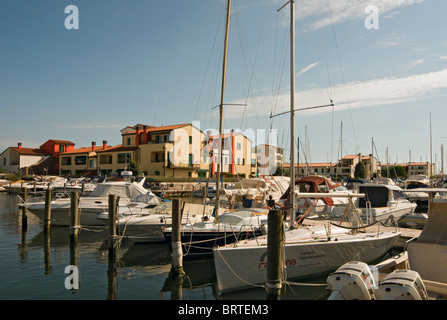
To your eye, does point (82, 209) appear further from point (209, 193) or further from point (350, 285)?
point (209, 193)

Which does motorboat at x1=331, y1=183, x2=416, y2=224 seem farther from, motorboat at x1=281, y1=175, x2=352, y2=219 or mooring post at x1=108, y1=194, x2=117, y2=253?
mooring post at x1=108, y1=194, x2=117, y2=253

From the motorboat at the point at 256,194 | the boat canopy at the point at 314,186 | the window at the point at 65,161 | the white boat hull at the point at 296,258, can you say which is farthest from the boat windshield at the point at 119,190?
the window at the point at 65,161

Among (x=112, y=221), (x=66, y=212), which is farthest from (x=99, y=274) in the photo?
(x=66, y=212)

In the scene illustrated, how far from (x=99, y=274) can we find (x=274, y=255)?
670 centimetres

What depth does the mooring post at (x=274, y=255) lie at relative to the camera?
7.84 metres

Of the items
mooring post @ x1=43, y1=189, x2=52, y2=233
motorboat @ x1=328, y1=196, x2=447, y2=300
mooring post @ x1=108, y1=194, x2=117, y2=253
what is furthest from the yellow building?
motorboat @ x1=328, y1=196, x2=447, y2=300

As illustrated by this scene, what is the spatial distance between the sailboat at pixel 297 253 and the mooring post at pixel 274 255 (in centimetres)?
73

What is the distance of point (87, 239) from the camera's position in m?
17.4

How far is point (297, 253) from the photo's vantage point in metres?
9.89

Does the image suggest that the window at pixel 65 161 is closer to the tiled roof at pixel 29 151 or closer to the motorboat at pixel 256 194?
the tiled roof at pixel 29 151

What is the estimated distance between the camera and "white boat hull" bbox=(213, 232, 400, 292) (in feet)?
30.5

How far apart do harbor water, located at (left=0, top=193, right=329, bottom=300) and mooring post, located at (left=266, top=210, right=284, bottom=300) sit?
149 centimetres
